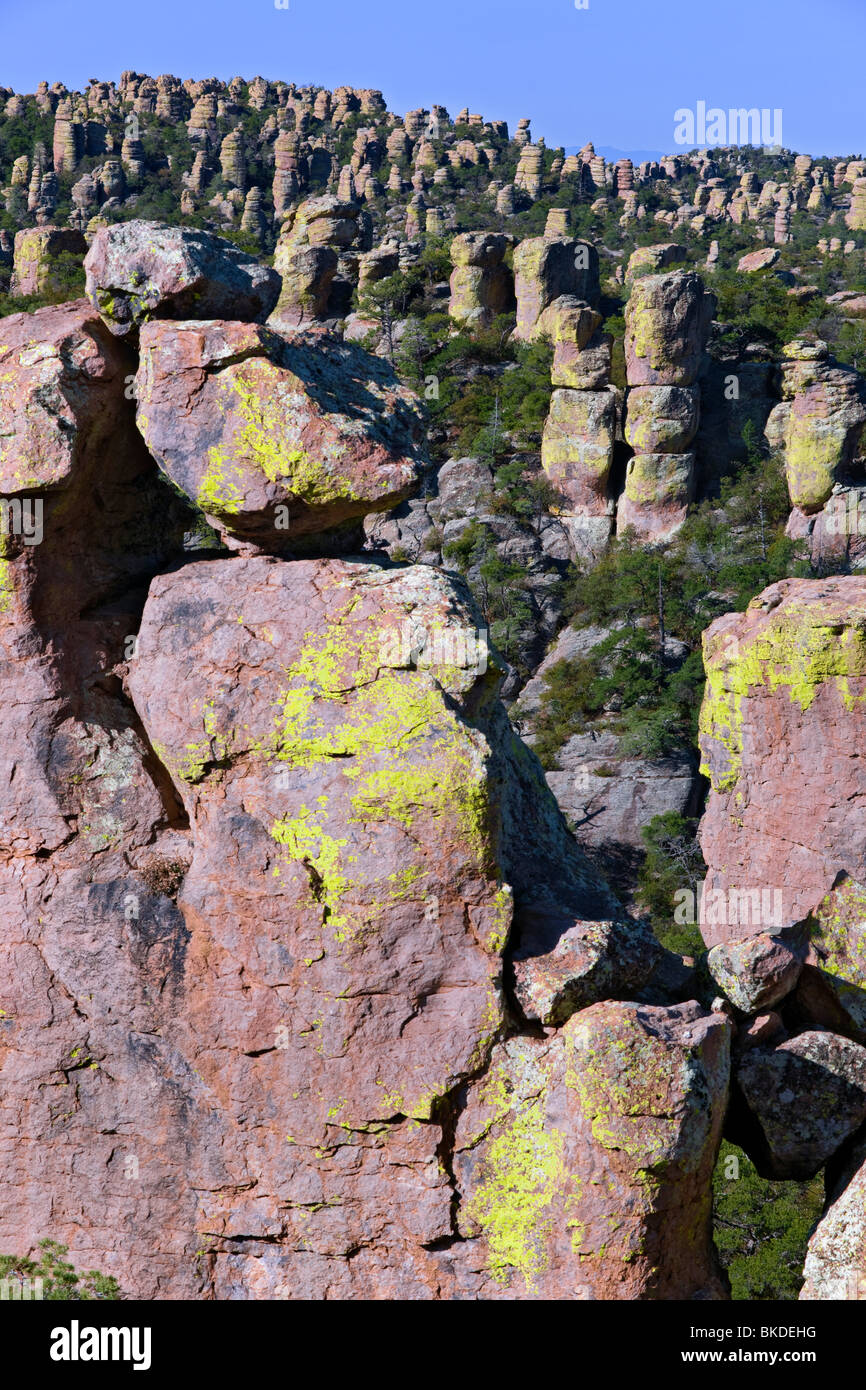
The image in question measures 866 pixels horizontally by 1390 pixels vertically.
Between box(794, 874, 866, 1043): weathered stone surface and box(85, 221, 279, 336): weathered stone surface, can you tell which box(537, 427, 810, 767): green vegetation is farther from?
box(85, 221, 279, 336): weathered stone surface

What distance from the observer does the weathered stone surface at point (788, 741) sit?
14.2 meters

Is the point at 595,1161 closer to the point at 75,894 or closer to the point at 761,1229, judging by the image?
the point at 75,894

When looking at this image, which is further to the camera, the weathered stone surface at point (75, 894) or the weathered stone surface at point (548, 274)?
the weathered stone surface at point (548, 274)

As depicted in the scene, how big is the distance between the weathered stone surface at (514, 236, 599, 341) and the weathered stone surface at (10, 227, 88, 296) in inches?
781

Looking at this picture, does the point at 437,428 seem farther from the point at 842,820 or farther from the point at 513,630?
the point at 842,820

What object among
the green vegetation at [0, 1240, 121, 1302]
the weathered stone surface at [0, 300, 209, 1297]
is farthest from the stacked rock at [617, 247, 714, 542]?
the green vegetation at [0, 1240, 121, 1302]

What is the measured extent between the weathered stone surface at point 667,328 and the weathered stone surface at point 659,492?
291cm

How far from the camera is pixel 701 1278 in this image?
7543 mm

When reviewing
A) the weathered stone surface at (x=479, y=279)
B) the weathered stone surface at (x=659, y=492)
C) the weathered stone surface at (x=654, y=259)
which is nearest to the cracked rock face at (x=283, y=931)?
the weathered stone surface at (x=659, y=492)

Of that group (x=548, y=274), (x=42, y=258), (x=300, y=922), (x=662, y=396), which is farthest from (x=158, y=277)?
(x=42, y=258)

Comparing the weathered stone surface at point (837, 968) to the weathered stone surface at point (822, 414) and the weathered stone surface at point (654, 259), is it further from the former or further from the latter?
the weathered stone surface at point (654, 259)

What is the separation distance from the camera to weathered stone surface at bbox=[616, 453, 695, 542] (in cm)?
4862

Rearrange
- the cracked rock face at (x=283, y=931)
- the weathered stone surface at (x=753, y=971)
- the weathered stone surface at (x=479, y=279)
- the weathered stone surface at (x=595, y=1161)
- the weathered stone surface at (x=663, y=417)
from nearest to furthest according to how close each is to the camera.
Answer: the weathered stone surface at (x=595, y=1161) → the cracked rock face at (x=283, y=931) → the weathered stone surface at (x=753, y=971) → the weathered stone surface at (x=663, y=417) → the weathered stone surface at (x=479, y=279)
